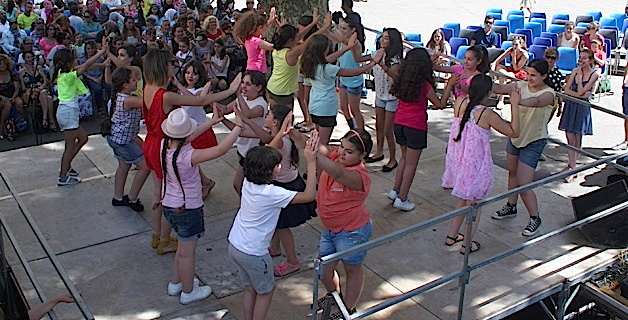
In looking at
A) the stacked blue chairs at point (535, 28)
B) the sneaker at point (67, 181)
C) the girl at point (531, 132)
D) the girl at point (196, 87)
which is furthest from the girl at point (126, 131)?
the stacked blue chairs at point (535, 28)

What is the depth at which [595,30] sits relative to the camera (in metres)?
11.9

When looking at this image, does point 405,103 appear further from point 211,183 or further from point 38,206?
point 38,206

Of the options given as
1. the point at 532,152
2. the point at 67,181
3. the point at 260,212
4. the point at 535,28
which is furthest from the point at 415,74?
the point at 535,28

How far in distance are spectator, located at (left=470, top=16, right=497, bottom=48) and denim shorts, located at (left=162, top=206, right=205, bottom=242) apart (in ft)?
32.8

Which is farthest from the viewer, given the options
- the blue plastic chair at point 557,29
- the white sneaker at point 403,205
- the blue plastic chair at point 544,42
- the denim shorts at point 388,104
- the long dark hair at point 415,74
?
the blue plastic chair at point 557,29

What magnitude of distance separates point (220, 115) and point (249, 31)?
2678mm

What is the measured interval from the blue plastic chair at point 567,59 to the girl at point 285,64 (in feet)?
20.7

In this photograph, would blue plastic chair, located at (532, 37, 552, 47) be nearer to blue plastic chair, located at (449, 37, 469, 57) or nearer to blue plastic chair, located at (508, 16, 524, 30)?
blue plastic chair, located at (449, 37, 469, 57)

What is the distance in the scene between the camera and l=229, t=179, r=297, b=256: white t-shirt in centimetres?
443

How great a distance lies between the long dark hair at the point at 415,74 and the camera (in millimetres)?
6387

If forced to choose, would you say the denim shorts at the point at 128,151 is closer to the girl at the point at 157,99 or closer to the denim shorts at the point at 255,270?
the girl at the point at 157,99

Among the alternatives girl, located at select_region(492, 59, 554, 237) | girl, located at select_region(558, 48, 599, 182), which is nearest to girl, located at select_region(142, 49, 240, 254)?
girl, located at select_region(492, 59, 554, 237)

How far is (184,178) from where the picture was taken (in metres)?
5.07

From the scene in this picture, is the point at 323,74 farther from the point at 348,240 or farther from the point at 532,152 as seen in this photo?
the point at 348,240
